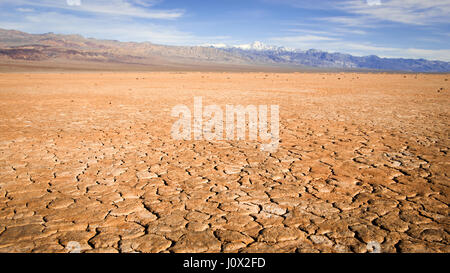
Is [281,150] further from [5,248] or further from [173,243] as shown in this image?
[5,248]

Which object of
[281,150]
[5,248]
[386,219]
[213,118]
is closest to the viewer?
[5,248]

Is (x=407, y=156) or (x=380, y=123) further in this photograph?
(x=380, y=123)

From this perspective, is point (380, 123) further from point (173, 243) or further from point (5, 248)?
point (5, 248)

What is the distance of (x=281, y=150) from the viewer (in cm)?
519

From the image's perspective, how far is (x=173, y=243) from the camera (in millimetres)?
2494

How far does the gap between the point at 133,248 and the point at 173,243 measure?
0.33 m

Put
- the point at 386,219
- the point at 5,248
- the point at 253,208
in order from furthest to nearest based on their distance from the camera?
the point at 253,208, the point at 386,219, the point at 5,248

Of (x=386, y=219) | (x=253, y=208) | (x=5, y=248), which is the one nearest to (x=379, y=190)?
(x=386, y=219)

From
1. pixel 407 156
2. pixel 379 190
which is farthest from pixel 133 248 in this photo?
pixel 407 156
